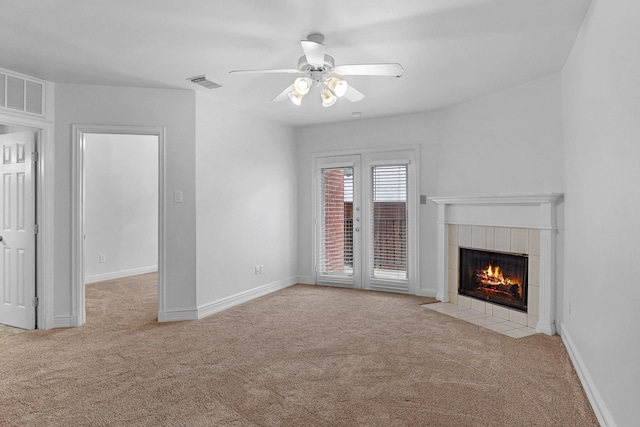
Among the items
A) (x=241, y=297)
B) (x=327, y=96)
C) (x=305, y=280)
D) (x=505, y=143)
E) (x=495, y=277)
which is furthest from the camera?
(x=305, y=280)

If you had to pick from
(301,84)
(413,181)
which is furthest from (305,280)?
(301,84)

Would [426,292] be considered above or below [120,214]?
below

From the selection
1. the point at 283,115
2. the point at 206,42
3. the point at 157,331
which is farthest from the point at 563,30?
the point at 157,331

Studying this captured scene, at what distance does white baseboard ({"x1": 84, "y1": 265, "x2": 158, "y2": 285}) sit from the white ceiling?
370 cm

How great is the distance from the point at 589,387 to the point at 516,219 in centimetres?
204

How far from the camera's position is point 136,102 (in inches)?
168

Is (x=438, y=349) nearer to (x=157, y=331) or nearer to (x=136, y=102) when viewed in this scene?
(x=157, y=331)

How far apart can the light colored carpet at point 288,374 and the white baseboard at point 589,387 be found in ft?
0.18

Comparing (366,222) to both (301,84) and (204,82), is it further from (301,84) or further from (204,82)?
(301,84)

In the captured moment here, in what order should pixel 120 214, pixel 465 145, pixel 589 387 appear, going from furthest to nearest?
pixel 120 214, pixel 465 145, pixel 589 387

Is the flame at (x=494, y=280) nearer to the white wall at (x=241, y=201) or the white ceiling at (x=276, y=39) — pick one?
the white ceiling at (x=276, y=39)

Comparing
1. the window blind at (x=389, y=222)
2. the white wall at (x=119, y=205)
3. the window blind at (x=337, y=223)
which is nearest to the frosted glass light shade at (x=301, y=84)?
the window blind at (x=389, y=222)

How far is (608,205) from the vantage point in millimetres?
2246

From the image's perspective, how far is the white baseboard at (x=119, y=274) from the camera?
21.6ft
